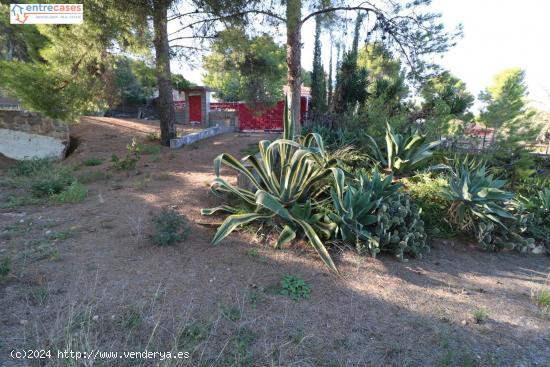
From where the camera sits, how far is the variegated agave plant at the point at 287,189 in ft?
10.0

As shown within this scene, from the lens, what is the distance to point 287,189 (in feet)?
11.3

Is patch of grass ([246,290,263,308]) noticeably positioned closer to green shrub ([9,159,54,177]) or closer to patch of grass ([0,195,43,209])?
patch of grass ([0,195,43,209])

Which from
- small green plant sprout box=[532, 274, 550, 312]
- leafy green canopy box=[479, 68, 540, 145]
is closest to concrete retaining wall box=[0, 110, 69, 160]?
small green plant sprout box=[532, 274, 550, 312]

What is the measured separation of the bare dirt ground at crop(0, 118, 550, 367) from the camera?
192 cm

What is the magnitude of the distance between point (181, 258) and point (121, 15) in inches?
180

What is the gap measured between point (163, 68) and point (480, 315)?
22.4 feet

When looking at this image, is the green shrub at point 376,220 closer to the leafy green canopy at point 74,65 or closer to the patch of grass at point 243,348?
the patch of grass at point 243,348

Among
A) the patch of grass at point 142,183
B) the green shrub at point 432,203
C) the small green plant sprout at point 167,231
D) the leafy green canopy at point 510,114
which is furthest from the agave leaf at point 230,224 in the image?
the leafy green canopy at point 510,114

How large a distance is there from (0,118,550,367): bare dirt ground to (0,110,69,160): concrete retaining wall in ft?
16.6

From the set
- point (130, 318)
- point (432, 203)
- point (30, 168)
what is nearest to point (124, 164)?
point (30, 168)

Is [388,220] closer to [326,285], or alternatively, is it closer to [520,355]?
[326,285]

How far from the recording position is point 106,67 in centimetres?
671

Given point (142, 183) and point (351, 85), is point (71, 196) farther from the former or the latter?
point (351, 85)

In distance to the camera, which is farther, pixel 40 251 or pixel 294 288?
pixel 40 251
